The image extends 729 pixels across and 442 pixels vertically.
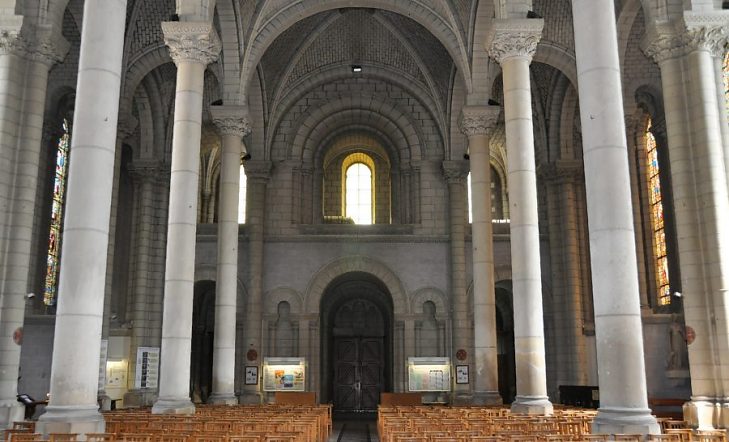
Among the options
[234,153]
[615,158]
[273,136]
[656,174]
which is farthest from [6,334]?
[656,174]

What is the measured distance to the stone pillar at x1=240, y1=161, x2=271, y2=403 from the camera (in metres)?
25.4

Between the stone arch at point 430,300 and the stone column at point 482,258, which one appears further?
the stone arch at point 430,300

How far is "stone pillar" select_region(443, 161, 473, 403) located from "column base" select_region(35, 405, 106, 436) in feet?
57.2

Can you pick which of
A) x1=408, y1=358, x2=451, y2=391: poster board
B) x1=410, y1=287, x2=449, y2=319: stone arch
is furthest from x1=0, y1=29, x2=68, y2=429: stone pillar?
x1=410, y1=287, x2=449, y2=319: stone arch

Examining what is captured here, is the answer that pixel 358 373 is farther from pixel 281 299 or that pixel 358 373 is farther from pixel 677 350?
pixel 677 350

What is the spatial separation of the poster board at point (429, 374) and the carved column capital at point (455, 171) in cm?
711

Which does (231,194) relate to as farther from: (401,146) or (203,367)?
(203,367)

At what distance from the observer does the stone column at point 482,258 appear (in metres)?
19.3

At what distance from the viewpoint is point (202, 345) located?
1193 inches

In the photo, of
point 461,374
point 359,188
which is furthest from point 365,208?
Answer: point 461,374

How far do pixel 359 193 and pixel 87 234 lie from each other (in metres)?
20.4

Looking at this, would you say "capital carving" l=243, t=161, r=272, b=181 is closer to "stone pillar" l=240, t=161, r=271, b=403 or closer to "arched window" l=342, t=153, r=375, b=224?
"stone pillar" l=240, t=161, r=271, b=403

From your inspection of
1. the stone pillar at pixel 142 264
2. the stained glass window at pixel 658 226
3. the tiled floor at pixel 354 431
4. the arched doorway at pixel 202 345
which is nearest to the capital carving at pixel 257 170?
the stone pillar at pixel 142 264

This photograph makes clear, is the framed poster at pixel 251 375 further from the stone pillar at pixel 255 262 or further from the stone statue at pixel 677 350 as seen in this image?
the stone statue at pixel 677 350
